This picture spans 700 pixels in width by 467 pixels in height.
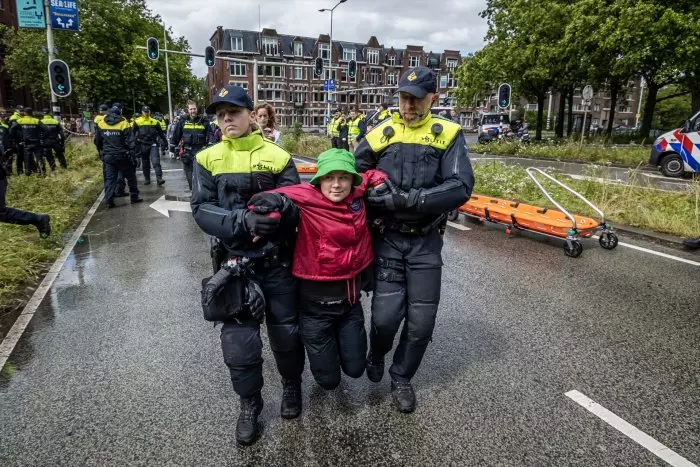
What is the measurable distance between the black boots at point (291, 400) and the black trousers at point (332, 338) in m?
0.17

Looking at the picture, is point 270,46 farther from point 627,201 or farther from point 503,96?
point 627,201

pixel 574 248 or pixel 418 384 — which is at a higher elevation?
pixel 574 248

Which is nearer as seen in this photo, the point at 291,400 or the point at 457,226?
the point at 291,400

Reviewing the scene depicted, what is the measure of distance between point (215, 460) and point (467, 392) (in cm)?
166

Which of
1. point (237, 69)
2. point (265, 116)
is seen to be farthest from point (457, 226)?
point (237, 69)

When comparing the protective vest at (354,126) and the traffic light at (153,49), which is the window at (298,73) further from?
the protective vest at (354,126)

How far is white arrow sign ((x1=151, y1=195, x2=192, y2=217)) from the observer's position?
9.94 metres

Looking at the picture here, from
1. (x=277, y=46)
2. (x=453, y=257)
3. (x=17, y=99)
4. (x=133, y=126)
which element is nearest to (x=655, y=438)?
(x=453, y=257)

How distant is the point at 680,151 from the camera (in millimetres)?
14672

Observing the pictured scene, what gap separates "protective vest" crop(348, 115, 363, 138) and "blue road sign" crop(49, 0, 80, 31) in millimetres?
9111

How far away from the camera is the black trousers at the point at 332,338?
2.87 metres

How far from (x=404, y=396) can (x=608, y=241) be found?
495 centimetres

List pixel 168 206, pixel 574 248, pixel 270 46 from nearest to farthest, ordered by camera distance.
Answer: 1. pixel 574 248
2. pixel 168 206
3. pixel 270 46

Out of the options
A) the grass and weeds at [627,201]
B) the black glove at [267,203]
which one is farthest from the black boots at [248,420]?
the grass and weeds at [627,201]
